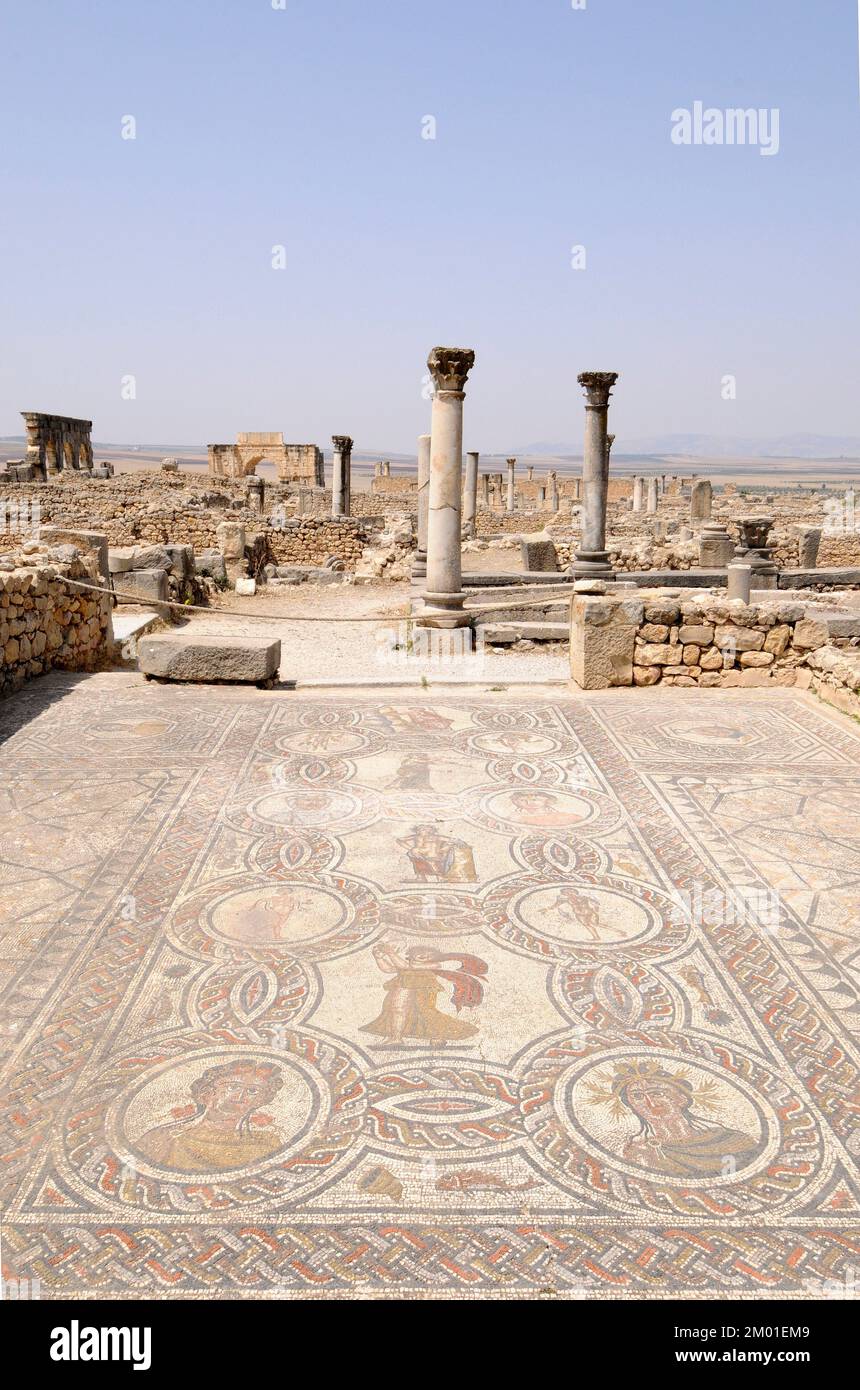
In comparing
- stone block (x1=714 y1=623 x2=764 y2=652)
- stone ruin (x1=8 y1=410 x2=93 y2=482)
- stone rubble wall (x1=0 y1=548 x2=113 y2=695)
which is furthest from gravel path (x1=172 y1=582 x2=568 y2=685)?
stone ruin (x1=8 y1=410 x2=93 y2=482)

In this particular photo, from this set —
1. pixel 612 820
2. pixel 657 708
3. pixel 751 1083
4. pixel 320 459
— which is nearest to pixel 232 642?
pixel 657 708

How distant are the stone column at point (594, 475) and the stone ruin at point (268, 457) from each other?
3150cm

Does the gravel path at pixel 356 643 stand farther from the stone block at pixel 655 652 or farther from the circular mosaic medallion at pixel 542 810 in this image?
the circular mosaic medallion at pixel 542 810

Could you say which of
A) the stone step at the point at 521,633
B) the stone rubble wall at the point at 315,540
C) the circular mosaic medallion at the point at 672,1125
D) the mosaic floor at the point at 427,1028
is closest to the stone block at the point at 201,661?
the mosaic floor at the point at 427,1028

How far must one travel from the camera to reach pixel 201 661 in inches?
274

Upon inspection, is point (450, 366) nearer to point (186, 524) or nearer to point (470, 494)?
point (186, 524)

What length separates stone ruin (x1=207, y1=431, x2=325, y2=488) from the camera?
141 ft

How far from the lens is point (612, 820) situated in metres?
4.32

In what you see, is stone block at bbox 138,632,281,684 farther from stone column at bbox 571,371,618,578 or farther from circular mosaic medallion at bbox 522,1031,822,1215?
stone column at bbox 571,371,618,578

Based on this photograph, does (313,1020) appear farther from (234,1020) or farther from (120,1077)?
(120,1077)

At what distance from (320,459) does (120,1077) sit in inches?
1727

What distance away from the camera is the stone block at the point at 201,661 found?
6.91 meters

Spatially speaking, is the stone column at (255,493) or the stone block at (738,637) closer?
the stone block at (738,637)

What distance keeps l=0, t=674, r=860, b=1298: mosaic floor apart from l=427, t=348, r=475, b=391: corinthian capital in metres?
5.71
